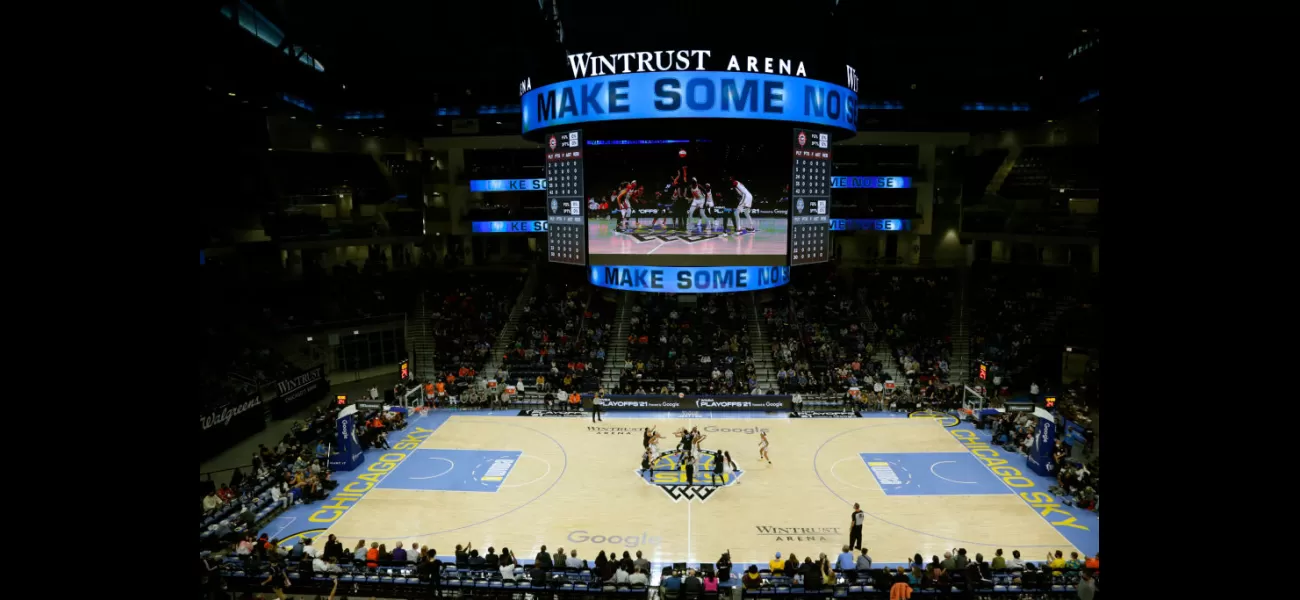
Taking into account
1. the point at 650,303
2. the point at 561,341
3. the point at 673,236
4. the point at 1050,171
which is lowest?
the point at 561,341

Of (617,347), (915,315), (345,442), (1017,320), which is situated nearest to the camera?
(345,442)

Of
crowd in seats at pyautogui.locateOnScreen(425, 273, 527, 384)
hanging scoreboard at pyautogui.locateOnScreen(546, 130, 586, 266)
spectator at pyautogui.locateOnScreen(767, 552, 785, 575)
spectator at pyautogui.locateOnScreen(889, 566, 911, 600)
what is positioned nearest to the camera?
spectator at pyautogui.locateOnScreen(889, 566, 911, 600)

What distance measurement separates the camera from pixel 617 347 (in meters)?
33.9

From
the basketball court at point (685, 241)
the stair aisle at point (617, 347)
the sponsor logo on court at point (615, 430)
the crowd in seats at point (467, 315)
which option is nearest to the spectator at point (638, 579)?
the basketball court at point (685, 241)

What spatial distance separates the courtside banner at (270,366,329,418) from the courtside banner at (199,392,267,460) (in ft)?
2.79

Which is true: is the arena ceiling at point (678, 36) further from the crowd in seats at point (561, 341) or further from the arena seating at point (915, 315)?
the crowd in seats at point (561, 341)

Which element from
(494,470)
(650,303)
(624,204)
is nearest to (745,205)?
(624,204)

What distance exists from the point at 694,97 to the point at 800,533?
39.0ft

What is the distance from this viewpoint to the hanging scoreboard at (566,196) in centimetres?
2062

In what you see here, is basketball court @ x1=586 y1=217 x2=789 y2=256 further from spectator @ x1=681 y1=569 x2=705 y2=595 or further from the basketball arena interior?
spectator @ x1=681 y1=569 x2=705 y2=595

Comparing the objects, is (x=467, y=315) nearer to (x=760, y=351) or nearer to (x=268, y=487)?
(x=760, y=351)

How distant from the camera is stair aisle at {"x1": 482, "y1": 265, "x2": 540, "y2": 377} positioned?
109ft

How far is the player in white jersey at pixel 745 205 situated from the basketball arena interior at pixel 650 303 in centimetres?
7

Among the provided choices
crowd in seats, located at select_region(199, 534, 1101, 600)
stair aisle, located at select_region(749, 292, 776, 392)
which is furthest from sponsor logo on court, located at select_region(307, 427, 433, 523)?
stair aisle, located at select_region(749, 292, 776, 392)
